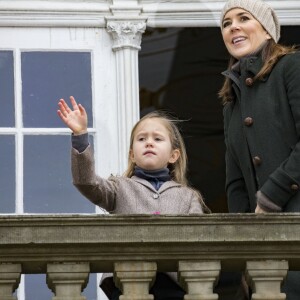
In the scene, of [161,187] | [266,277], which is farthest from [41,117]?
[266,277]

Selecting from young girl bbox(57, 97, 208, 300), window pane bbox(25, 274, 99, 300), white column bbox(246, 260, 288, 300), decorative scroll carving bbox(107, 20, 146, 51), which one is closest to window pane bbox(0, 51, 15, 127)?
decorative scroll carving bbox(107, 20, 146, 51)

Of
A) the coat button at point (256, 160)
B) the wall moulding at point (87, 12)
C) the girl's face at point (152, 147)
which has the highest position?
the wall moulding at point (87, 12)

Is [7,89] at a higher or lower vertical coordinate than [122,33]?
lower

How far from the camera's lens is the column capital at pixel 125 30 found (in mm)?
12977

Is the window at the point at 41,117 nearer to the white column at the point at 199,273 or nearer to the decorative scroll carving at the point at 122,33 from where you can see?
the decorative scroll carving at the point at 122,33

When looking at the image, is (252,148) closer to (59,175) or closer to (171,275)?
(171,275)

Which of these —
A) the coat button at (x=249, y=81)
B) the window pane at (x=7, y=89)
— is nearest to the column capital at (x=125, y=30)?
the window pane at (x=7, y=89)

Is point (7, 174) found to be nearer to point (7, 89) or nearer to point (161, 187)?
point (7, 89)

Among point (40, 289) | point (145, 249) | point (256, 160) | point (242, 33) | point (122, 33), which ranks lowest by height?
point (40, 289)

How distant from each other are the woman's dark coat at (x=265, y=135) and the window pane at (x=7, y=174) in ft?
6.09

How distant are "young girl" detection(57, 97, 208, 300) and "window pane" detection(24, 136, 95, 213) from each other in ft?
4.67

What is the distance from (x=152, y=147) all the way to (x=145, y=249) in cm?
106

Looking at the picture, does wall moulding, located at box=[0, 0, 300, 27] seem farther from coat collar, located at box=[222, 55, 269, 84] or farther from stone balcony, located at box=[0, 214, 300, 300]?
stone balcony, located at box=[0, 214, 300, 300]

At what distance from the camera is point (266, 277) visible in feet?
33.4
